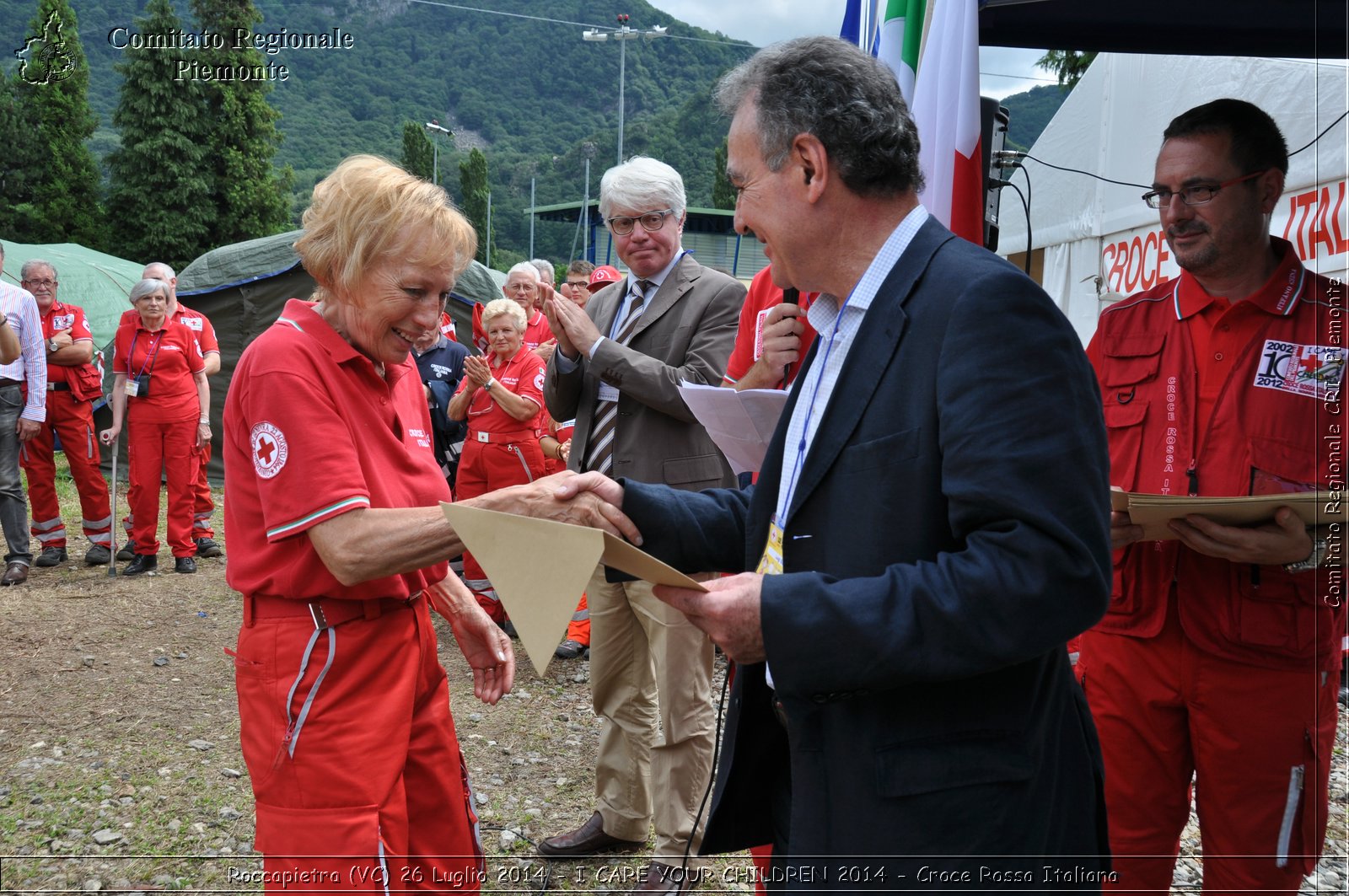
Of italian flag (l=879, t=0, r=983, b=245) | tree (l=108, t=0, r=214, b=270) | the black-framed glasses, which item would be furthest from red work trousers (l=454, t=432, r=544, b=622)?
tree (l=108, t=0, r=214, b=270)

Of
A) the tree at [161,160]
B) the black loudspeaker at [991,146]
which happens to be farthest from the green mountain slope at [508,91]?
the black loudspeaker at [991,146]

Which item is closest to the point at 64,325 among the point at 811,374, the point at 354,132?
the point at 811,374

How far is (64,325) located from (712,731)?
8306 mm

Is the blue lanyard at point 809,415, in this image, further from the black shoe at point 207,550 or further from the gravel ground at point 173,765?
the black shoe at point 207,550

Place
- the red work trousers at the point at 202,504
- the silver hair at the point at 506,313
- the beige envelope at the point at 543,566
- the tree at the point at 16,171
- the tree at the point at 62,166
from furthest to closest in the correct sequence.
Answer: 1. the tree at the point at 62,166
2. the tree at the point at 16,171
3. the red work trousers at the point at 202,504
4. the silver hair at the point at 506,313
5. the beige envelope at the point at 543,566

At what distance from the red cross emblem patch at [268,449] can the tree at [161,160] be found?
30.7 metres

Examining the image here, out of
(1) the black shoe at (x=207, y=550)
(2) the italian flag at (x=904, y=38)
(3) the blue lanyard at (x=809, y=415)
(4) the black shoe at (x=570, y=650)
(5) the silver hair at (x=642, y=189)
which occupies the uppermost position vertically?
(2) the italian flag at (x=904, y=38)

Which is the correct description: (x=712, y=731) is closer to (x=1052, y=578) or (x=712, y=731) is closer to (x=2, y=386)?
(x=1052, y=578)

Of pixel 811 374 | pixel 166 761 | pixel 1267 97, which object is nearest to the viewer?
pixel 811 374

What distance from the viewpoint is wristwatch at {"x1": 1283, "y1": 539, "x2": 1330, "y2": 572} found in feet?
7.19

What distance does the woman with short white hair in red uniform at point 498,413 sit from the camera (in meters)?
6.68

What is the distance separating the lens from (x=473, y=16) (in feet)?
344

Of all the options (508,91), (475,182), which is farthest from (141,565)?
(508,91)

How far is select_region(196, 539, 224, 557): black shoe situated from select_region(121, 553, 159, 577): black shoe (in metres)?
0.56
